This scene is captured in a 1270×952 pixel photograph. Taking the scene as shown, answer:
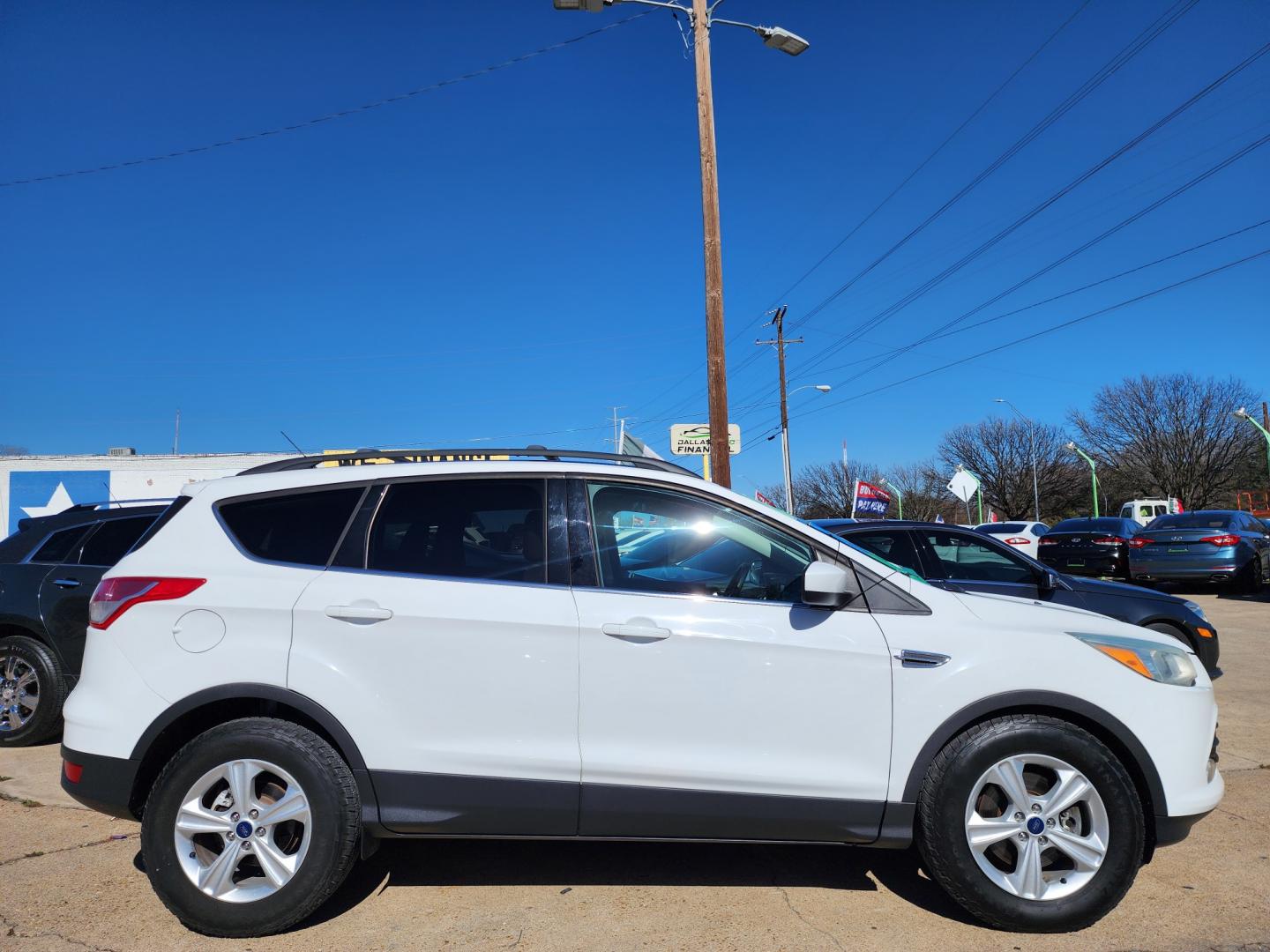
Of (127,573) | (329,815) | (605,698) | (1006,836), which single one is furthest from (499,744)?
(1006,836)

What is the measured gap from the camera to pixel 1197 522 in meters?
15.4

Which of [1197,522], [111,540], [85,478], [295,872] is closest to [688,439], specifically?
[1197,522]

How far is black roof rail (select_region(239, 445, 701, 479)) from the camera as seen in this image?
365 cm

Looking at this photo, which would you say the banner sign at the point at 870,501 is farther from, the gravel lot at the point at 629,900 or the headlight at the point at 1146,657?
the headlight at the point at 1146,657

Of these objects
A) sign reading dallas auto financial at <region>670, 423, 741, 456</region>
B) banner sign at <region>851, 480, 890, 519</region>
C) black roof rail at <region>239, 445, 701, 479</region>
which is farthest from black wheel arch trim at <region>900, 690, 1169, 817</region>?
sign reading dallas auto financial at <region>670, 423, 741, 456</region>

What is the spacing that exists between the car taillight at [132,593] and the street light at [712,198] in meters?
6.64

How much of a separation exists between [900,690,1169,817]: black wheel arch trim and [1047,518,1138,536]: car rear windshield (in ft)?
53.6

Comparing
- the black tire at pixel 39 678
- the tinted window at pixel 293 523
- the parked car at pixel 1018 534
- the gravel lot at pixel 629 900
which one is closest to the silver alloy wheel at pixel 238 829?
the gravel lot at pixel 629 900

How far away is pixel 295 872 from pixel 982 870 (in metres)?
2.56

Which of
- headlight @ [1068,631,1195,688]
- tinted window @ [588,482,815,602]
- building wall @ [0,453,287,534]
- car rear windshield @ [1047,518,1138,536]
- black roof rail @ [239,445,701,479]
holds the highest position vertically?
building wall @ [0,453,287,534]

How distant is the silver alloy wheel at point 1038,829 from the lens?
313 cm

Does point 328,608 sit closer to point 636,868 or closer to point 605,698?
point 605,698

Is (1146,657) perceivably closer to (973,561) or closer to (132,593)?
(973,561)

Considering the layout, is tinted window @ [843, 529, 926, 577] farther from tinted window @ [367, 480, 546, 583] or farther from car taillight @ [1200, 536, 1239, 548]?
car taillight @ [1200, 536, 1239, 548]
